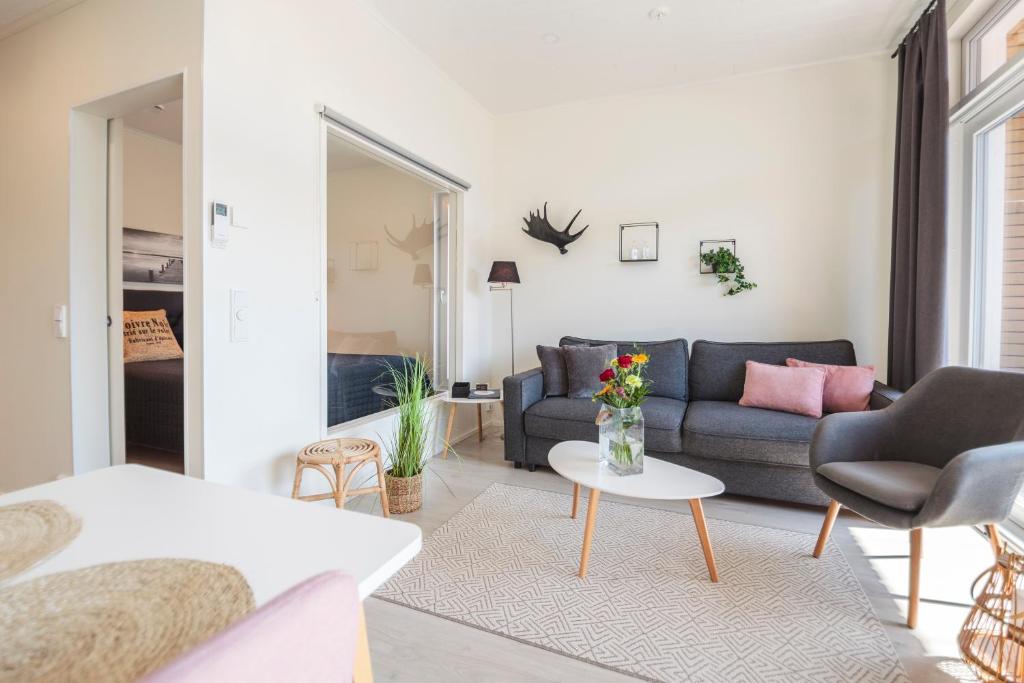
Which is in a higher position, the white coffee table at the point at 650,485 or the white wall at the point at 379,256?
the white wall at the point at 379,256

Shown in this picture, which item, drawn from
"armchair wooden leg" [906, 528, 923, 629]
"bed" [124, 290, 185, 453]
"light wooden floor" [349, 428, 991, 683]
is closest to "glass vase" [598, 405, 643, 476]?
"light wooden floor" [349, 428, 991, 683]

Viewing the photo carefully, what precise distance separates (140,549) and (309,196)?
6.88ft

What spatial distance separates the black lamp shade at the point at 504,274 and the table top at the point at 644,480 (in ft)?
5.97

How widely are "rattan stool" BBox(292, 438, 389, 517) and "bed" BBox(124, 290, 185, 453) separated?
148 cm

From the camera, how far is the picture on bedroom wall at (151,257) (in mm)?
4059

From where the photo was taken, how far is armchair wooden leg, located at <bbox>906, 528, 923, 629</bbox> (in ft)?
5.41

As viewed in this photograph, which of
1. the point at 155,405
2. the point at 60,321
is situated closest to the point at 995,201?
the point at 60,321

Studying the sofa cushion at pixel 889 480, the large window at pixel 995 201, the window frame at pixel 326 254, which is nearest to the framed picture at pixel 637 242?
the window frame at pixel 326 254

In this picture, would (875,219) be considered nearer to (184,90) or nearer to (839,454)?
(839,454)

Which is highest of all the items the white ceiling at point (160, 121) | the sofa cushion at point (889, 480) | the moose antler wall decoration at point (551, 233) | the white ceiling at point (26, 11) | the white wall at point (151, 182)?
the white ceiling at point (160, 121)

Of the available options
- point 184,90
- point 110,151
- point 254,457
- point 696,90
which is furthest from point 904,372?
point 110,151

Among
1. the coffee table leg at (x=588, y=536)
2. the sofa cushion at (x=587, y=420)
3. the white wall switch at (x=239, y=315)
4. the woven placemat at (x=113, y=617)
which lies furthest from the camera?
the sofa cushion at (x=587, y=420)

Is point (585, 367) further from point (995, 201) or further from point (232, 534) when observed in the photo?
point (232, 534)

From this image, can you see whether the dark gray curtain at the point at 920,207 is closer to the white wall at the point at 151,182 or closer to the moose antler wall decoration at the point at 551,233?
the moose antler wall decoration at the point at 551,233
